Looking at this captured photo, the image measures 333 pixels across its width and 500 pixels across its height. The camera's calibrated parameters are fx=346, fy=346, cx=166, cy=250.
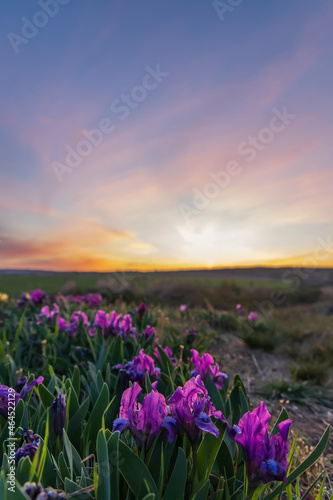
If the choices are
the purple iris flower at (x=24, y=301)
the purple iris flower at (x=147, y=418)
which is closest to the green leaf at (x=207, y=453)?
the purple iris flower at (x=147, y=418)

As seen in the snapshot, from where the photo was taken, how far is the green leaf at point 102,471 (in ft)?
3.54

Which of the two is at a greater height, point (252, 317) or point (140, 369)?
point (140, 369)

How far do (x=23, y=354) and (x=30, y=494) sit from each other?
2.91 metres

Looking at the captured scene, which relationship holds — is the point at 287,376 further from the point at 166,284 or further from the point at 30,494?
the point at 166,284

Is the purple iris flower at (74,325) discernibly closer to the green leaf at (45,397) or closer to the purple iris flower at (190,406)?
the green leaf at (45,397)

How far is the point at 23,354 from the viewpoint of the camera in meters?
3.45

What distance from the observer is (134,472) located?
1.18 metres

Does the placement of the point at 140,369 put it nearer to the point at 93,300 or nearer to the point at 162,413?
the point at 162,413

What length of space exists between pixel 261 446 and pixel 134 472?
1.45 feet

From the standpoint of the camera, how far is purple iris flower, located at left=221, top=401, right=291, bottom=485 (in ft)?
3.75

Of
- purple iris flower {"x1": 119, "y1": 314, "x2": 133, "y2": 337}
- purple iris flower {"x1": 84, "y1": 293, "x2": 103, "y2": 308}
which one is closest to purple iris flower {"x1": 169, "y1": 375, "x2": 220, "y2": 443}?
purple iris flower {"x1": 119, "y1": 314, "x2": 133, "y2": 337}

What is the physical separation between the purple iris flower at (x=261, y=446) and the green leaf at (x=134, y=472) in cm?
33

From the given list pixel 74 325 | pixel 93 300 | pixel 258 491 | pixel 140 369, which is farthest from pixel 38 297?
pixel 258 491

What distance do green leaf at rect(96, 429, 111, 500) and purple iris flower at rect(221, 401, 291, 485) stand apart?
1.45 feet
